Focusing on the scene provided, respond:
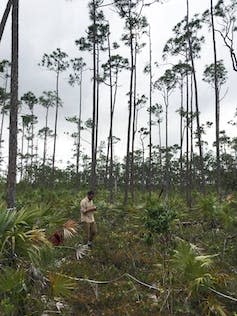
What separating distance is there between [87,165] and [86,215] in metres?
46.6

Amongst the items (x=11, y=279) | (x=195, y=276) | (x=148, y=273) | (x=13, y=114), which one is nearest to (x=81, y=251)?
(x=148, y=273)

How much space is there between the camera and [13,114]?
1194cm

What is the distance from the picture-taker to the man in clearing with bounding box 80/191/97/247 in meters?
13.1

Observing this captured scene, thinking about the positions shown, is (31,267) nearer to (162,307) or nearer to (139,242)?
(162,307)

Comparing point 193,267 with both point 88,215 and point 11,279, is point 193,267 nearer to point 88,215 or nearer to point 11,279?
point 88,215

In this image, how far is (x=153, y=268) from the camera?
502 inches

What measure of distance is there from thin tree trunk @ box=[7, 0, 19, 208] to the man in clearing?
2.37 m

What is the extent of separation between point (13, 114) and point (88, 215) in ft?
12.3

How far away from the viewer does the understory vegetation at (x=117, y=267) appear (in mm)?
6999

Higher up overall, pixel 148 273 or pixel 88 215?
pixel 88 215

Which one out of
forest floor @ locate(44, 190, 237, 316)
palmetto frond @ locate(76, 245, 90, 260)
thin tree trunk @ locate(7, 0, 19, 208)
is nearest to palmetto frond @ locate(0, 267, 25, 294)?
forest floor @ locate(44, 190, 237, 316)

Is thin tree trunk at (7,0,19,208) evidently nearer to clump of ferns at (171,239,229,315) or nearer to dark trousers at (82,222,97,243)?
dark trousers at (82,222,97,243)

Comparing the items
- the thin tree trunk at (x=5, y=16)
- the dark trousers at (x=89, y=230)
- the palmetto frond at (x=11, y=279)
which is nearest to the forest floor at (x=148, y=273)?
the dark trousers at (x=89, y=230)

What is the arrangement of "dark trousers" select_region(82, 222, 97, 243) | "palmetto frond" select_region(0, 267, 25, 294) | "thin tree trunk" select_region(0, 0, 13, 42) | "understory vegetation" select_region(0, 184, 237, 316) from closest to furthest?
1. "palmetto frond" select_region(0, 267, 25, 294)
2. "understory vegetation" select_region(0, 184, 237, 316)
3. "thin tree trunk" select_region(0, 0, 13, 42)
4. "dark trousers" select_region(82, 222, 97, 243)
